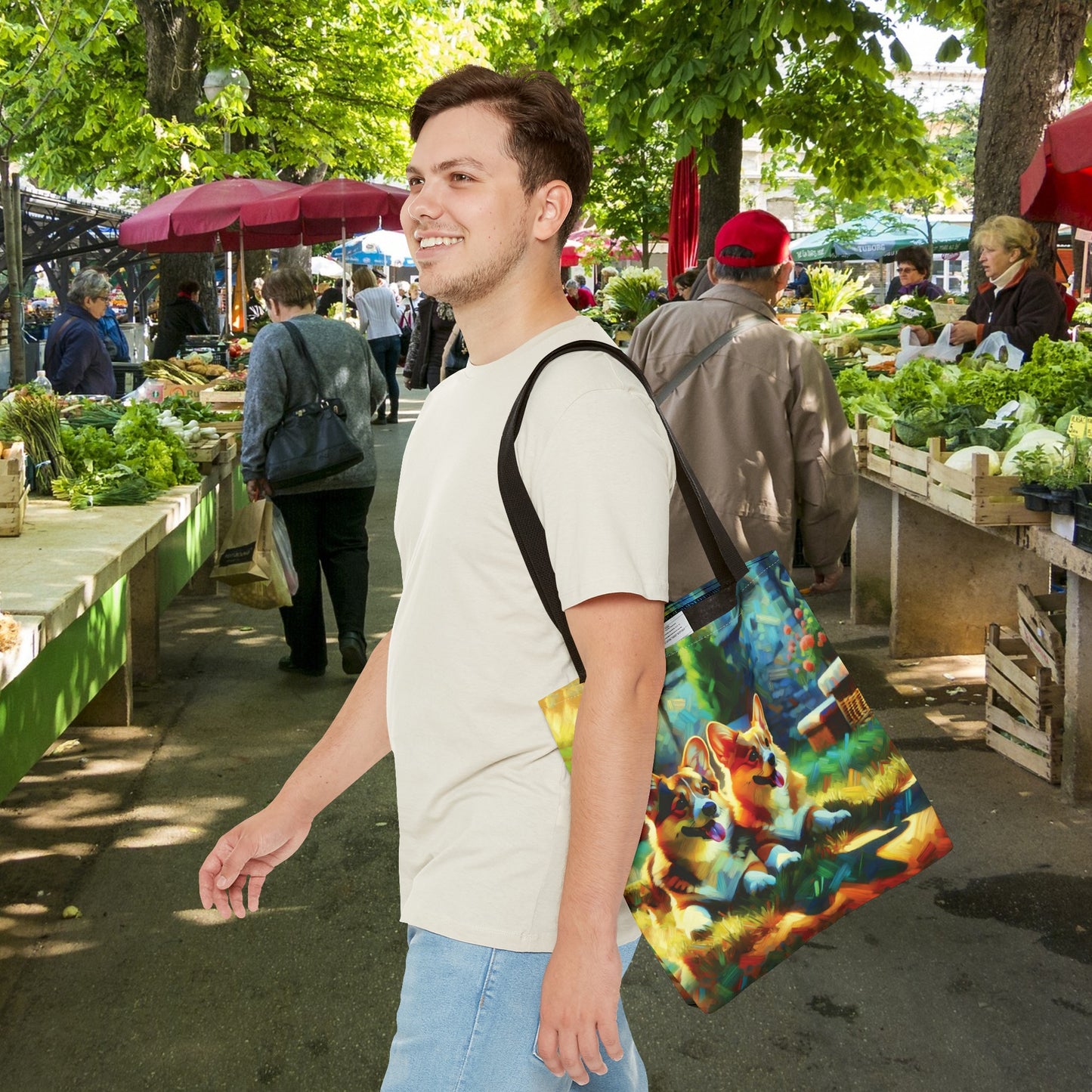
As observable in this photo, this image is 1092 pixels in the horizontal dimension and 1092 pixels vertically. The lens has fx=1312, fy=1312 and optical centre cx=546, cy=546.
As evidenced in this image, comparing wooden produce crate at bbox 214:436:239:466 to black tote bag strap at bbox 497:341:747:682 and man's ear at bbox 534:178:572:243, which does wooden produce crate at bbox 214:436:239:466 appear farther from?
black tote bag strap at bbox 497:341:747:682

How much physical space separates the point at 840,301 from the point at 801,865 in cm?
1129

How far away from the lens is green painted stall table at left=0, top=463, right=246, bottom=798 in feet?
12.6

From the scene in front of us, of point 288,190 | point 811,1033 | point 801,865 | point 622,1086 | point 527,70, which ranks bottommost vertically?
point 811,1033

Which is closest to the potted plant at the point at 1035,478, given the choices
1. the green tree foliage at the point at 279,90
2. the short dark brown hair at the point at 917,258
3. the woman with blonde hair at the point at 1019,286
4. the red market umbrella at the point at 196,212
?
the woman with blonde hair at the point at 1019,286

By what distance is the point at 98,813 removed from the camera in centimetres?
477

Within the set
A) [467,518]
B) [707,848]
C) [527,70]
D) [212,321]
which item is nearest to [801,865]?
[707,848]

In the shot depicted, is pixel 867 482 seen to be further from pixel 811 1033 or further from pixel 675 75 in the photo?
pixel 811 1033

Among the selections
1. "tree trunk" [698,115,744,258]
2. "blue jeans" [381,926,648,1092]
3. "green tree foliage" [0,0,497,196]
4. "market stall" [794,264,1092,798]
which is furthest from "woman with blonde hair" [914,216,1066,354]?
"green tree foliage" [0,0,497,196]

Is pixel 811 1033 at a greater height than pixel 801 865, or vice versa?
pixel 801 865

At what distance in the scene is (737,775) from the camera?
4.96 feet

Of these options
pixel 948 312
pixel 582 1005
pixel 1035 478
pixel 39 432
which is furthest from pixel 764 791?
pixel 948 312

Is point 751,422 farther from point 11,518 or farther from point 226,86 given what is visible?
point 226,86

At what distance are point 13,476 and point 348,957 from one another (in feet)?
7.99

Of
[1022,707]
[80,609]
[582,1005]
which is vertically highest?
[582,1005]
